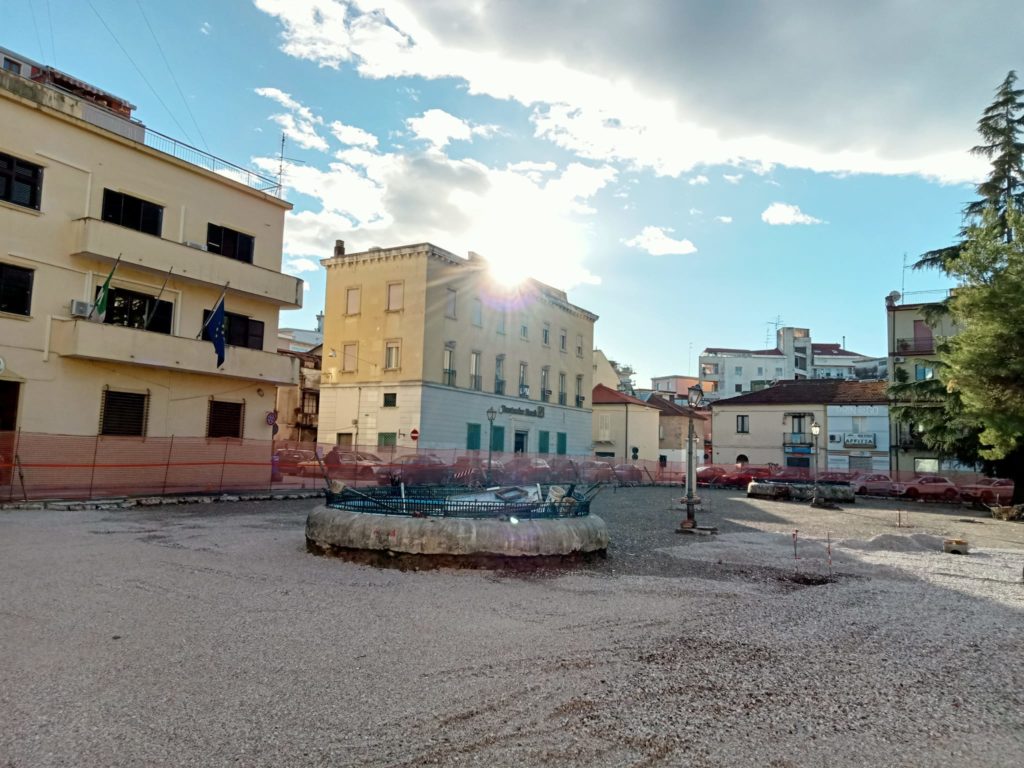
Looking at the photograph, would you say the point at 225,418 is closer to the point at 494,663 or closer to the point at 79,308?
the point at 79,308

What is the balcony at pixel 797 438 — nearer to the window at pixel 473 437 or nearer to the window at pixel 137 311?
the window at pixel 473 437

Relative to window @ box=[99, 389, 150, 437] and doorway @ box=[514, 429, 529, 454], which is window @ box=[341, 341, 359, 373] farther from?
window @ box=[99, 389, 150, 437]

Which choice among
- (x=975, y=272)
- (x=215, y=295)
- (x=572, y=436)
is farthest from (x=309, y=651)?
(x=572, y=436)

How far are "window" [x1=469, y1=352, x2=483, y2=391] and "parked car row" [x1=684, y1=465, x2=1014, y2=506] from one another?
14.1m

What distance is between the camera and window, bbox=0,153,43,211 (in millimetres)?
19906

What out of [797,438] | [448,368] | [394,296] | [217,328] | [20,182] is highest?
[394,296]

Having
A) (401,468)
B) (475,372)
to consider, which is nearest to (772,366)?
(475,372)

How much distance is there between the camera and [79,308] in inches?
831

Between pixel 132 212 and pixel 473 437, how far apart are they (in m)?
23.4

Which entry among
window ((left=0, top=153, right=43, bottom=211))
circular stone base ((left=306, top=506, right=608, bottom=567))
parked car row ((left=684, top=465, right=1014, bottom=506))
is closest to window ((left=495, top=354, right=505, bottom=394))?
parked car row ((left=684, top=465, right=1014, bottom=506))

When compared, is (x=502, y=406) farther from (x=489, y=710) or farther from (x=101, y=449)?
(x=489, y=710)

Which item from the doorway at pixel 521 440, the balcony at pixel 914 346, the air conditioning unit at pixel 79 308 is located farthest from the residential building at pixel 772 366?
the air conditioning unit at pixel 79 308

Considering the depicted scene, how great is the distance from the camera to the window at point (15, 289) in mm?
19906

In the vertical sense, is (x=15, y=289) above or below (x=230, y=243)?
below
